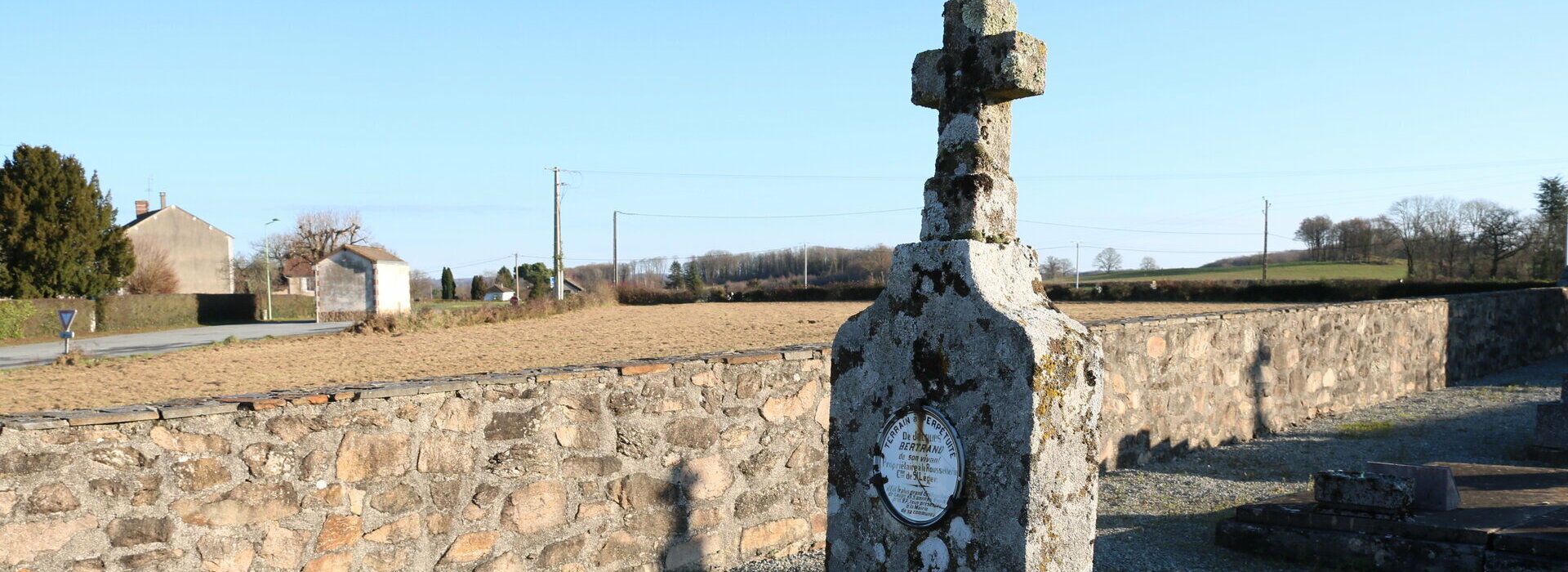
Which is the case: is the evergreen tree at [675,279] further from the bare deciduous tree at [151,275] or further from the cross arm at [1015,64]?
the cross arm at [1015,64]

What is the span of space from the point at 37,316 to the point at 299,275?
39888 millimetres

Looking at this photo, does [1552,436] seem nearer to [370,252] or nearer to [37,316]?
[37,316]

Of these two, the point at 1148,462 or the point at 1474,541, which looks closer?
the point at 1474,541

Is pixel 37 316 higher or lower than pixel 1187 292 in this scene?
lower

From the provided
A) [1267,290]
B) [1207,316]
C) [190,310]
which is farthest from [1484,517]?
[190,310]

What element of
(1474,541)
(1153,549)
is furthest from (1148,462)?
(1474,541)

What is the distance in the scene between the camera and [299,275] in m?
75.2

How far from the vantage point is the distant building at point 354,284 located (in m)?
46.1

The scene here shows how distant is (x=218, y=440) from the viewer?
3709 mm

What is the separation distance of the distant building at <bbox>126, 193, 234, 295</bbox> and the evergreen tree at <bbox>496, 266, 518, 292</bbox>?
84.6 ft

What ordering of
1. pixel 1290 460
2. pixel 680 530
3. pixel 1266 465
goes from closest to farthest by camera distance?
pixel 680 530, pixel 1266 465, pixel 1290 460

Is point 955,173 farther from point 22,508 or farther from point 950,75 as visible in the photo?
point 22,508

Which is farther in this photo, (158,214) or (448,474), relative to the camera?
(158,214)

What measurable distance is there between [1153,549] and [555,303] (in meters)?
37.5
